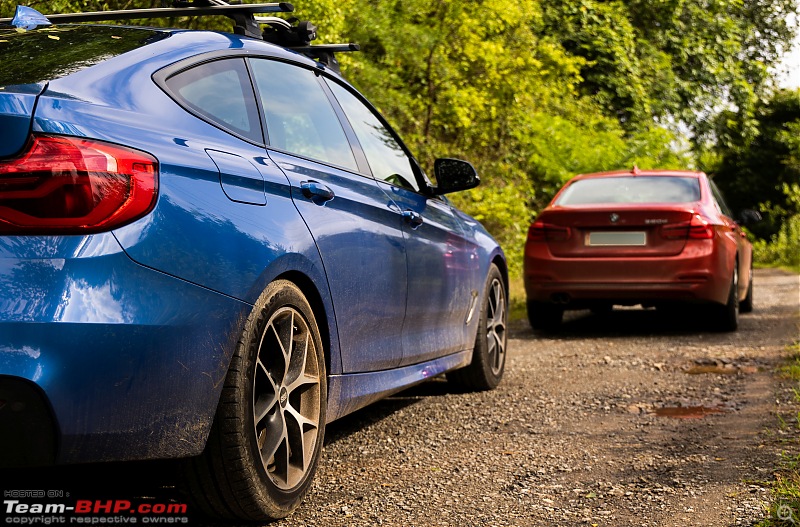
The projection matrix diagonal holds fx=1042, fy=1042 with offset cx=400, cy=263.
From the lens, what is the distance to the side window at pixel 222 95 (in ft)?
11.1

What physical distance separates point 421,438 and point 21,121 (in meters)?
2.85

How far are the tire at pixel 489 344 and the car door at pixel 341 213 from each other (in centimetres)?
158

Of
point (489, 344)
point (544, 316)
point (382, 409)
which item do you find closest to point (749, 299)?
point (544, 316)

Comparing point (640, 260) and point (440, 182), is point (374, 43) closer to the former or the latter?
point (640, 260)

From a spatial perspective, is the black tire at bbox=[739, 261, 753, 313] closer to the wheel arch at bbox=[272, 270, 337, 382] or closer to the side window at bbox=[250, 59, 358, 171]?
the side window at bbox=[250, 59, 358, 171]

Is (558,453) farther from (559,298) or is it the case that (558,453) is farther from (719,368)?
(559,298)

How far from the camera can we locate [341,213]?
13.1 ft

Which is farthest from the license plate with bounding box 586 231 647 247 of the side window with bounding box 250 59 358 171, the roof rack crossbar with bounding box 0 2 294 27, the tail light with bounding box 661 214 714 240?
the roof rack crossbar with bounding box 0 2 294 27

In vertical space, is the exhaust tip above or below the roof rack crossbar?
below

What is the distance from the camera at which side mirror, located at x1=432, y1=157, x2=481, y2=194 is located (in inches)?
220

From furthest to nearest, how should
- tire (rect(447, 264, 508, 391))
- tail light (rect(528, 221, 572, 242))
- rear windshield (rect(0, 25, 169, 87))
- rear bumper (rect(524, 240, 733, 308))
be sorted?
tail light (rect(528, 221, 572, 242)) < rear bumper (rect(524, 240, 733, 308)) < tire (rect(447, 264, 508, 391)) < rear windshield (rect(0, 25, 169, 87))

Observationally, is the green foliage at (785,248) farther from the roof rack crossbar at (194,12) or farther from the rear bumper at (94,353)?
the rear bumper at (94,353)

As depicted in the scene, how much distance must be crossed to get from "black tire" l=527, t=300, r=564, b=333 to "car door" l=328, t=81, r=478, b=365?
425cm

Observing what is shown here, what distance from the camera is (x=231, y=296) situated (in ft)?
10.2
